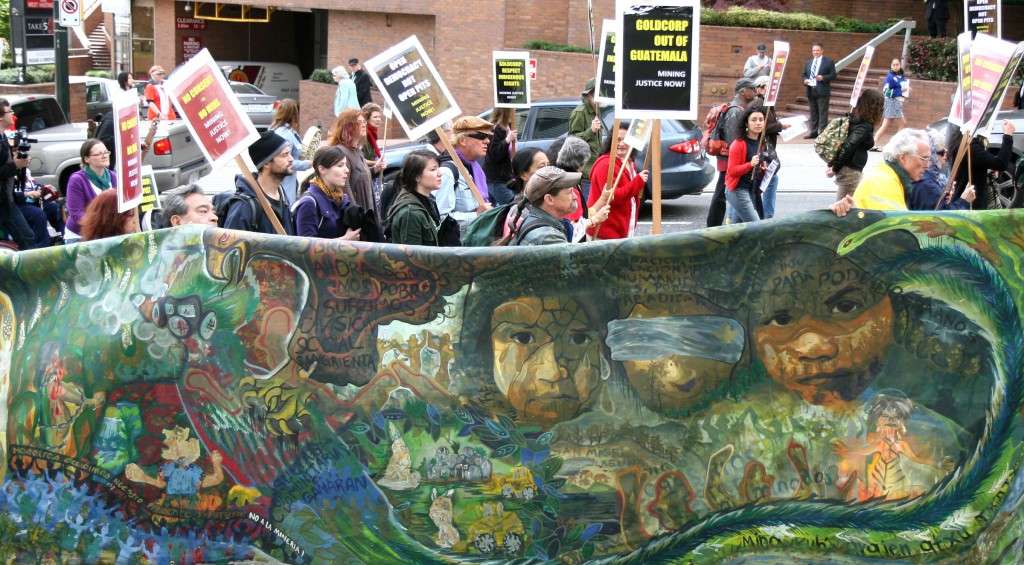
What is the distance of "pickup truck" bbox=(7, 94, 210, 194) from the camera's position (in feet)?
60.8

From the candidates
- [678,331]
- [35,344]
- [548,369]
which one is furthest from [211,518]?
[678,331]

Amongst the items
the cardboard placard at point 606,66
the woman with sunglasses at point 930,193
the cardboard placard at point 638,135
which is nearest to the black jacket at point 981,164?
the woman with sunglasses at point 930,193

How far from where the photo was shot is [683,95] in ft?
25.0

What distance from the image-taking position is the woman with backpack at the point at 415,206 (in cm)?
787

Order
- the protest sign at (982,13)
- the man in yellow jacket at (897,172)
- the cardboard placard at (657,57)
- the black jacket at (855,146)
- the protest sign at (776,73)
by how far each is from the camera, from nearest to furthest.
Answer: the cardboard placard at (657,57) < the man in yellow jacket at (897,172) < the black jacket at (855,146) < the protest sign at (982,13) < the protest sign at (776,73)

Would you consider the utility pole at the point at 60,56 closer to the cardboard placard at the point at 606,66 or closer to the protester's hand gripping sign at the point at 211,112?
the cardboard placard at the point at 606,66

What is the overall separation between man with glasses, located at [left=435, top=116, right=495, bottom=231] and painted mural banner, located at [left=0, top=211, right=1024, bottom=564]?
15.6 feet

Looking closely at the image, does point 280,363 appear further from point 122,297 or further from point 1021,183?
point 1021,183

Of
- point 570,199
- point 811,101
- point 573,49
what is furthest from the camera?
point 573,49

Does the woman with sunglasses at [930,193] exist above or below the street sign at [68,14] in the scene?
below

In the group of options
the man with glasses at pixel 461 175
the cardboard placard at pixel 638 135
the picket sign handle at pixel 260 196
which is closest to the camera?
the picket sign handle at pixel 260 196

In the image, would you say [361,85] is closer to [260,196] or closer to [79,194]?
[79,194]

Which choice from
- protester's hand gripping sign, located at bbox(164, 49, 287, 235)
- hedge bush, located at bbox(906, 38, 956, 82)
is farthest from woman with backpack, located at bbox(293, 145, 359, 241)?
hedge bush, located at bbox(906, 38, 956, 82)

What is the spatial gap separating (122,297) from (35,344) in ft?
1.43
